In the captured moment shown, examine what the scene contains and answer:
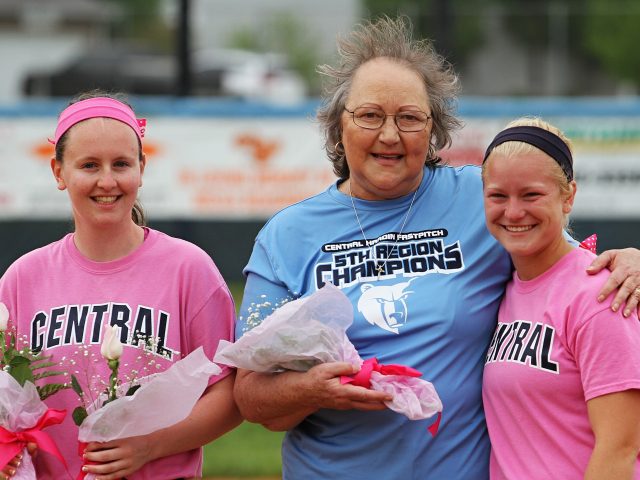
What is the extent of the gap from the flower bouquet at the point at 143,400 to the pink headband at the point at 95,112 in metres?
0.72

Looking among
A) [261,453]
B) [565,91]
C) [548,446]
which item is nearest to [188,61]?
[261,453]

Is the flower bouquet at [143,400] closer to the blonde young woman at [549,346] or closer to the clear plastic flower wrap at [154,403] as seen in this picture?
the clear plastic flower wrap at [154,403]

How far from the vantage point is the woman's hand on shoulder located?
3.06 meters

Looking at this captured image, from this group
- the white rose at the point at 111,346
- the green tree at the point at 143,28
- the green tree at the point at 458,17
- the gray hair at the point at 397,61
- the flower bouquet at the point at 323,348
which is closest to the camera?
the white rose at the point at 111,346

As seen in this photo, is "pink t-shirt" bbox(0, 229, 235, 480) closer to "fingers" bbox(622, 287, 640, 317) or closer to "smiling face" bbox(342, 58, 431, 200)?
"smiling face" bbox(342, 58, 431, 200)

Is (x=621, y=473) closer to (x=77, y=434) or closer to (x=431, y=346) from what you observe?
(x=431, y=346)

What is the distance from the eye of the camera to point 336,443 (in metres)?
3.51

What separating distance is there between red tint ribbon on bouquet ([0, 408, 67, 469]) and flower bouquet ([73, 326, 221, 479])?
10 centimetres

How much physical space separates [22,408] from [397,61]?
1.69m

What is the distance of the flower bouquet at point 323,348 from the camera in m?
3.25

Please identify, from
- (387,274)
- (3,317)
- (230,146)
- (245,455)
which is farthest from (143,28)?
(3,317)

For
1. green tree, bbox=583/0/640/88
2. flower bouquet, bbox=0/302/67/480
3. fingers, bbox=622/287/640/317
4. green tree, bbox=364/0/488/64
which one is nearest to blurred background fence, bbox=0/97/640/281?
flower bouquet, bbox=0/302/67/480

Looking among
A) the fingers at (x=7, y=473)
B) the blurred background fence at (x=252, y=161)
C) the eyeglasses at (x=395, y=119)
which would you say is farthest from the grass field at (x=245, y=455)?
the blurred background fence at (x=252, y=161)

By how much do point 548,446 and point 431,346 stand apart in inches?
20.4
